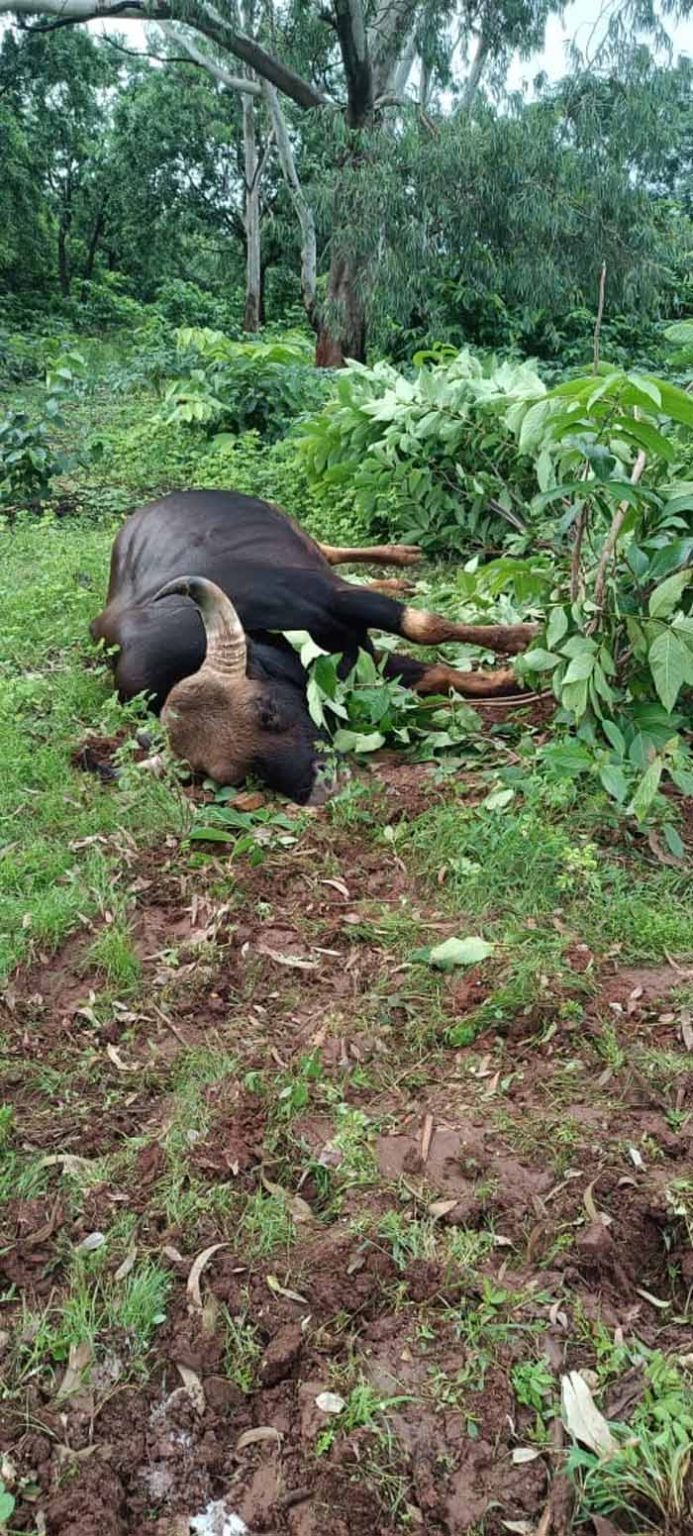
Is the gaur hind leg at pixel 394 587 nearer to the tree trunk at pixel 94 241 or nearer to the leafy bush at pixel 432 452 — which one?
the leafy bush at pixel 432 452

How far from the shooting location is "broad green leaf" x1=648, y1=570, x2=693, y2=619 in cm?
401

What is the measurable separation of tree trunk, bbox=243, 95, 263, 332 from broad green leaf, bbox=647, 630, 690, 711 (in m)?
18.1

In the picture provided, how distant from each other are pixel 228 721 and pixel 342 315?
35.2 ft

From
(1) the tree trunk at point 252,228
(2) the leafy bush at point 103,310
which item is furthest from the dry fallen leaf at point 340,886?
(2) the leafy bush at point 103,310

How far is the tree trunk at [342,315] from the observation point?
13.9m

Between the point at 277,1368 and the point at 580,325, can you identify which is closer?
the point at 277,1368

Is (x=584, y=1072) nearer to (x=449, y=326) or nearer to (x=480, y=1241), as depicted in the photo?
(x=480, y=1241)

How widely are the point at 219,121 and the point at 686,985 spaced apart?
2582 centimetres

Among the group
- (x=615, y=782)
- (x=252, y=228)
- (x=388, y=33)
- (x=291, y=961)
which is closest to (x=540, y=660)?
(x=615, y=782)

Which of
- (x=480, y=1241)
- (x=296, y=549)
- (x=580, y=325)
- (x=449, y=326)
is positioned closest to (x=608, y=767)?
(x=480, y=1241)

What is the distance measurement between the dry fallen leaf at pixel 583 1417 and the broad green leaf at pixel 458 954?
1396 millimetres

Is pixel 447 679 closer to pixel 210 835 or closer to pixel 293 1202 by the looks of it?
pixel 210 835

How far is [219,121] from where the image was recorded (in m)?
24.4

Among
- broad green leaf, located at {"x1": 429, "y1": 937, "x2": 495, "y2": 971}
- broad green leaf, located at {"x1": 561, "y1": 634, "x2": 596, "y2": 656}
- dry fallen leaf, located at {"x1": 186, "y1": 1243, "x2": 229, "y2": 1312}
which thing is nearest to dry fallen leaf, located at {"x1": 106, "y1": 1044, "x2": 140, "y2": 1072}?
dry fallen leaf, located at {"x1": 186, "y1": 1243, "x2": 229, "y2": 1312}
